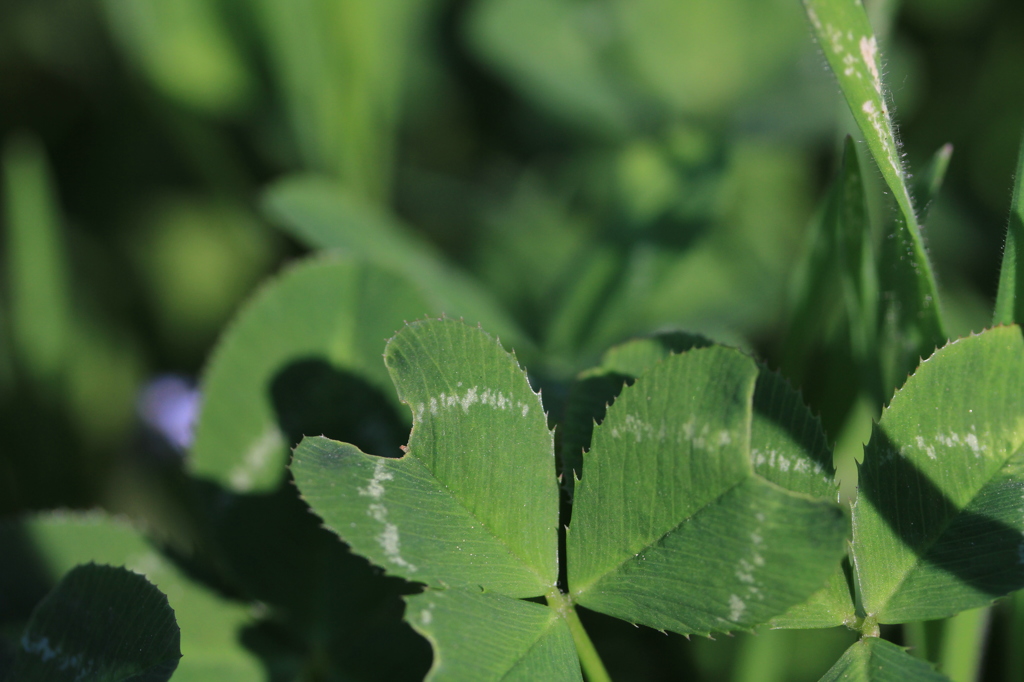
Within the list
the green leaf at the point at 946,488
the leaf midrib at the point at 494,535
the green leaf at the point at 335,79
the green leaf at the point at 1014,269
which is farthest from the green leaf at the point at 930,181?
the green leaf at the point at 335,79

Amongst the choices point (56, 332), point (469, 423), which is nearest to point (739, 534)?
point (469, 423)

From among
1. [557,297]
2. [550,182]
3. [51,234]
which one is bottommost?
[51,234]

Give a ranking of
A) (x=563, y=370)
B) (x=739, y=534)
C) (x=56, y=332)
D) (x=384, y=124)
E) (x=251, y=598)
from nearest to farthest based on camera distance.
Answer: (x=739, y=534) → (x=251, y=598) → (x=563, y=370) → (x=56, y=332) → (x=384, y=124)

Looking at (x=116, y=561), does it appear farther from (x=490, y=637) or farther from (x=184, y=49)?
(x=184, y=49)

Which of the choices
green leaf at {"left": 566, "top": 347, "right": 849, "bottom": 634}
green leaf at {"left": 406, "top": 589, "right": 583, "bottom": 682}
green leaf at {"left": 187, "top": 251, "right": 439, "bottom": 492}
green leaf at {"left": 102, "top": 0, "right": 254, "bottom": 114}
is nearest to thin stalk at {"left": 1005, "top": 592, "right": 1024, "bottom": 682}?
green leaf at {"left": 566, "top": 347, "right": 849, "bottom": 634}

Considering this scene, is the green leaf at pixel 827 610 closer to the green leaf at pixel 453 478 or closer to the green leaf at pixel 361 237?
the green leaf at pixel 453 478

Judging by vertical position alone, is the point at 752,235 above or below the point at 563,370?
above

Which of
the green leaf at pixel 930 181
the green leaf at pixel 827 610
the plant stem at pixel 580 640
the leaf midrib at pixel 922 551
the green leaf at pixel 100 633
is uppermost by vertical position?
the green leaf at pixel 930 181

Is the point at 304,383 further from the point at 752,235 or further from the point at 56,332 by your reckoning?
the point at 752,235
